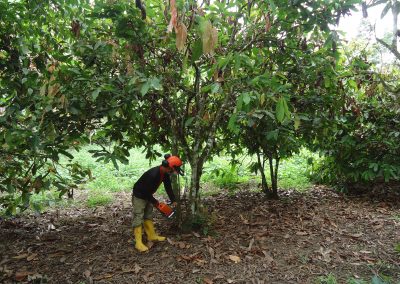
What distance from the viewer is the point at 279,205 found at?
5.62m

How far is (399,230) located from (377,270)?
51.4 inches

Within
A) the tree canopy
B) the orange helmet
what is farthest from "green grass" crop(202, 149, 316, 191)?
the orange helmet

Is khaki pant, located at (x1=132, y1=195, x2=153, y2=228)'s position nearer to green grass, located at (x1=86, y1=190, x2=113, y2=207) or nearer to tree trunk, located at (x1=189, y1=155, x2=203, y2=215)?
tree trunk, located at (x1=189, y1=155, x2=203, y2=215)

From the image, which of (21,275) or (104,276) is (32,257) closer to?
(21,275)

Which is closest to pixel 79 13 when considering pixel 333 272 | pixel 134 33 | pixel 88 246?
pixel 134 33

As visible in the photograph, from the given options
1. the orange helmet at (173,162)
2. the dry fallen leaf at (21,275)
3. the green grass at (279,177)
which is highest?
the orange helmet at (173,162)

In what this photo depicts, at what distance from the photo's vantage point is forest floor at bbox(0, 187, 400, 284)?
11.7ft

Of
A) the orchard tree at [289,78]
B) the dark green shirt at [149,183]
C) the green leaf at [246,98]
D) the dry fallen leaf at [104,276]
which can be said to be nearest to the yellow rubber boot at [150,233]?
the dark green shirt at [149,183]

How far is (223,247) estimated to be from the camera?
409cm

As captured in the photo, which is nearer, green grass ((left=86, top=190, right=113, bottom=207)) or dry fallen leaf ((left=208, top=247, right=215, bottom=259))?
dry fallen leaf ((left=208, top=247, right=215, bottom=259))

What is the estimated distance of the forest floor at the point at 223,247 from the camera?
11.7 feet

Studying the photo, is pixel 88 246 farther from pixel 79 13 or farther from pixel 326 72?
pixel 326 72

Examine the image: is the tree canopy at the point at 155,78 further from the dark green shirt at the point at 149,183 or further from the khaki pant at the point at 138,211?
the khaki pant at the point at 138,211

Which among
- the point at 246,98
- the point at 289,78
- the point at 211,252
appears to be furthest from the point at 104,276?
the point at 289,78
